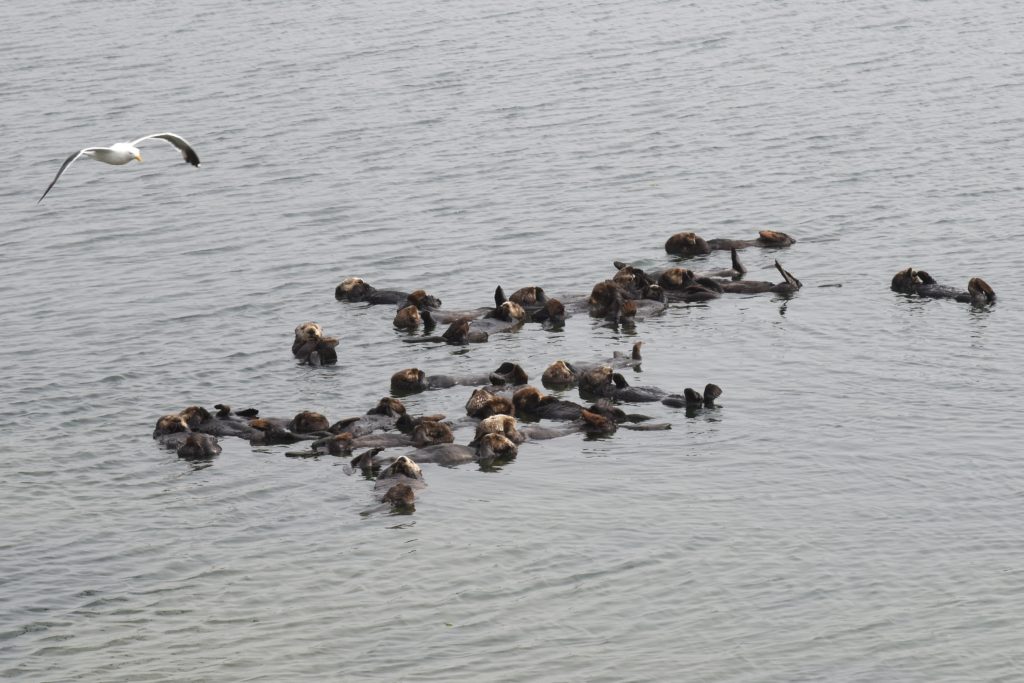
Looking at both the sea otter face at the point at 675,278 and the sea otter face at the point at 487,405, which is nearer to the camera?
the sea otter face at the point at 487,405

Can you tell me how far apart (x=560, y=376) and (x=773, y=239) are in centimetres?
721

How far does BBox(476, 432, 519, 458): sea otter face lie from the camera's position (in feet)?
53.4

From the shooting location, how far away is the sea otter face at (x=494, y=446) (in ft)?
53.4

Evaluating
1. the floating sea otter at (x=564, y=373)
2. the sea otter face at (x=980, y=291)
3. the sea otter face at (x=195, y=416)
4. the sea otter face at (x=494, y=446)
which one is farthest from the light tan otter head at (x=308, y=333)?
the sea otter face at (x=980, y=291)

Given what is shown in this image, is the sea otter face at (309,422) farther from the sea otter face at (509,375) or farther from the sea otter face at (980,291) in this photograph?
the sea otter face at (980,291)

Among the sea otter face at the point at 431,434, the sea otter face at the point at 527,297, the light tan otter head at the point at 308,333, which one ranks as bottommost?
the sea otter face at the point at 431,434

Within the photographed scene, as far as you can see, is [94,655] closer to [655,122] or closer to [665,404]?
[665,404]

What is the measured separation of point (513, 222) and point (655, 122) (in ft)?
27.8

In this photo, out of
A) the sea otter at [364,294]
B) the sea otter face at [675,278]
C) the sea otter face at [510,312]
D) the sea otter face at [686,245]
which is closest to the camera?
the sea otter face at [510,312]

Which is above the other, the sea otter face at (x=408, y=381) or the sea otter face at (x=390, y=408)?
the sea otter face at (x=408, y=381)

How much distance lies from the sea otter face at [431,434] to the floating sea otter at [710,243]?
28.7ft

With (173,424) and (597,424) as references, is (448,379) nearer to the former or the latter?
(597,424)

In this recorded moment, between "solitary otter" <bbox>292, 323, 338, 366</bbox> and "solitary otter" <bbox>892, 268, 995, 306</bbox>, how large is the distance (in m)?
8.59

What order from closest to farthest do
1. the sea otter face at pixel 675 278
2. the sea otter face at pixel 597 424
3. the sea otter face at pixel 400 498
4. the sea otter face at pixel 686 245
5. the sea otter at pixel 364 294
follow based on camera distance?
1. the sea otter face at pixel 400 498
2. the sea otter face at pixel 597 424
3. the sea otter face at pixel 675 278
4. the sea otter at pixel 364 294
5. the sea otter face at pixel 686 245
